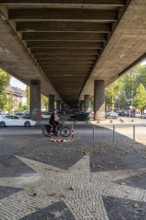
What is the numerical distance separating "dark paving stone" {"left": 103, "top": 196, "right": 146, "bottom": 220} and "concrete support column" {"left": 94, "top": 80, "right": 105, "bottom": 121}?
3274cm

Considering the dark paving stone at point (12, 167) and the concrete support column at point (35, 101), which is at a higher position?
the concrete support column at point (35, 101)

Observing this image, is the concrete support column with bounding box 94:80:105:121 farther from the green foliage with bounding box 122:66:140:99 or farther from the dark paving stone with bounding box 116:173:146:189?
the green foliage with bounding box 122:66:140:99

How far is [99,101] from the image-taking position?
38.2 m

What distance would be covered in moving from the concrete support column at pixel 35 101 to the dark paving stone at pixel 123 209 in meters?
32.4

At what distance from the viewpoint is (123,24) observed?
1398 centimetres

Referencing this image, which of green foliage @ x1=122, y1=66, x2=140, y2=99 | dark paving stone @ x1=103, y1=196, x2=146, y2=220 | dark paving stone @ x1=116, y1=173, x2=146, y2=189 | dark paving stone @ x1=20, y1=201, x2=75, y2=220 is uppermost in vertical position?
green foliage @ x1=122, y1=66, x2=140, y2=99

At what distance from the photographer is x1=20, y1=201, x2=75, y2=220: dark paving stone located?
15.2 ft

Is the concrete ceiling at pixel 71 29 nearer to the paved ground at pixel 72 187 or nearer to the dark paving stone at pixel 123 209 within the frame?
the paved ground at pixel 72 187

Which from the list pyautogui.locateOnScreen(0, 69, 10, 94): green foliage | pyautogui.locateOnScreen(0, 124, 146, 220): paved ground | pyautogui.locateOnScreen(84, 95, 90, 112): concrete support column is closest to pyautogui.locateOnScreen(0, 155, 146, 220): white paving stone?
pyautogui.locateOnScreen(0, 124, 146, 220): paved ground

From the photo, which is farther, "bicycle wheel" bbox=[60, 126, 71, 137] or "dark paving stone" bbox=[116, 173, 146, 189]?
"bicycle wheel" bbox=[60, 126, 71, 137]

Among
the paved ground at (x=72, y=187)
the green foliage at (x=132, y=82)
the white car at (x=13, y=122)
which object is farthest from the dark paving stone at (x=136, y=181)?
the green foliage at (x=132, y=82)

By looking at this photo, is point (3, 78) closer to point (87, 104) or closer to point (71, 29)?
point (71, 29)

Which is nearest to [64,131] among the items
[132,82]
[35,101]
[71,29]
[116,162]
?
[71,29]

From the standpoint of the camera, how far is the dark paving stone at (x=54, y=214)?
4629mm
